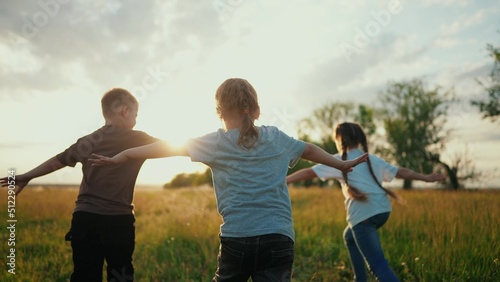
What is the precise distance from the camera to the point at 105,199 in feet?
11.1

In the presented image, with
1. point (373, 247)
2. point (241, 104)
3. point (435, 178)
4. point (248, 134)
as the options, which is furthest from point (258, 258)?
point (435, 178)

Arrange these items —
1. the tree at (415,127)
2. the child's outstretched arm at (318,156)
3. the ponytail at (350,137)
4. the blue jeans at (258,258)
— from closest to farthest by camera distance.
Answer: the blue jeans at (258,258), the child's outstretched arm at (318,156), the ponytail at (350,137), the tree at (415,127)

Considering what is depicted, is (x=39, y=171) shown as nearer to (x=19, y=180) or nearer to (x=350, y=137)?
(x=19, y=180)

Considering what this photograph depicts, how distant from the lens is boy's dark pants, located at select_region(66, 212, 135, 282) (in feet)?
11.0

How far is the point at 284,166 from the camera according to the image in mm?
2434

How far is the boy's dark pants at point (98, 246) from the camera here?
335 centimetres

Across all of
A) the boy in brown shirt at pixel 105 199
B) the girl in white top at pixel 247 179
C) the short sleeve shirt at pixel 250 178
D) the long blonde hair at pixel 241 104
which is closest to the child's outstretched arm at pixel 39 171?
the boy in brown shirt at pixel 105 199

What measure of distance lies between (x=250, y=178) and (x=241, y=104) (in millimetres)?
471

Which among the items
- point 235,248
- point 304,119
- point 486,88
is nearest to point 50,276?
point 235,248

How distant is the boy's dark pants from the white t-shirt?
201 cm

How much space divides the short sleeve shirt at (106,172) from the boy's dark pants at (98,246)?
85mm

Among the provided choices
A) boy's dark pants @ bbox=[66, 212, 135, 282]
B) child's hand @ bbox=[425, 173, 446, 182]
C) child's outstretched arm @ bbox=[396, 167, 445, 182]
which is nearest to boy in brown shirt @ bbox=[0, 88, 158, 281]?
boy's dark pants @ bbox=[66, 212, 135, 282]

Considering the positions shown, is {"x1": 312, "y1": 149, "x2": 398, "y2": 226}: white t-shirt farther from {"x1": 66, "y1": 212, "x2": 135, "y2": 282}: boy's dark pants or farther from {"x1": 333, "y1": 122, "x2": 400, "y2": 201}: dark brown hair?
{"x1": 66, "y1": 212, "x2": 135, "y2": 282}: boy's dark pants

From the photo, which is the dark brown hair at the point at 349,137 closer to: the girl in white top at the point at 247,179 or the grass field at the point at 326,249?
the grass field at the point at 326,249
